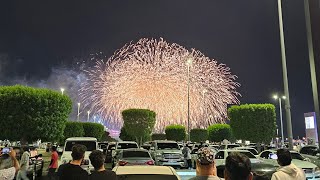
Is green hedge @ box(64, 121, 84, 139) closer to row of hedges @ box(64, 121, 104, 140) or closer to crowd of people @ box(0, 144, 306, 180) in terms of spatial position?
row of hedges @ box(64, 121, 104, 140)

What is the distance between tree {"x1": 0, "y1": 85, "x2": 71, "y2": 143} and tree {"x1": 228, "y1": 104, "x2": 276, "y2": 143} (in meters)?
16.2

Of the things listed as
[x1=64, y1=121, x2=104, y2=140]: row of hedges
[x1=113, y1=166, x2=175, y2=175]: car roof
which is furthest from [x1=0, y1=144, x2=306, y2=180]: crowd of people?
[x1=64, y1=121, x2=104, y2=140]: row of hedges

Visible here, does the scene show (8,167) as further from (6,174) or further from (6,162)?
(6,174)

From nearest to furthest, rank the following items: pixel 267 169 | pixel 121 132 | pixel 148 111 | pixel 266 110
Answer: pixel 267 169 < pixel 266 110 < pixel 148 111 < pixel 121 132

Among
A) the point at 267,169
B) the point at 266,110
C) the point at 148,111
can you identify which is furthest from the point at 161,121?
the point at 267,169

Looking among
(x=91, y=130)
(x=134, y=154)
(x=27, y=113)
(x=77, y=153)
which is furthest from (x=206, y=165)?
(x=91, y=130)

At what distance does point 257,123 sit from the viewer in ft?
107

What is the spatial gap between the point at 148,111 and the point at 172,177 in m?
41.8

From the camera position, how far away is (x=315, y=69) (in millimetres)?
4648

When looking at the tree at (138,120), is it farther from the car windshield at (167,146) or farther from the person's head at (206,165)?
the person's head at (206,165)

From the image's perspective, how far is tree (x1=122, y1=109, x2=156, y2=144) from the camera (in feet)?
159

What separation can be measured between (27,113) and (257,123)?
18928 mm

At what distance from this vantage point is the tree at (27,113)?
80.0 feet

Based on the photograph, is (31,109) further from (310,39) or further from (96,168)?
(310,39)
